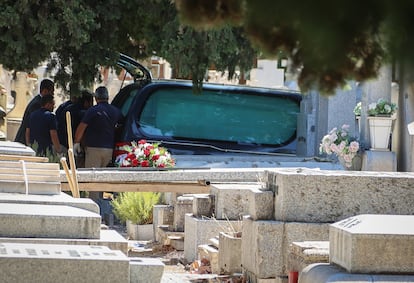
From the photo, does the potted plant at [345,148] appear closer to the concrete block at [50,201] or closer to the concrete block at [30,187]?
the concrete block at [30,187]

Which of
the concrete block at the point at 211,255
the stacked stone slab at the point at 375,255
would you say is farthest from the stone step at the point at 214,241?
the stacked stone slab at the point at 375,255

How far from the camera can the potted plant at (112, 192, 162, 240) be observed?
14555mm

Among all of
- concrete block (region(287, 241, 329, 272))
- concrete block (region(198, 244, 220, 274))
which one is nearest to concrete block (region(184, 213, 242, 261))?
concrete block (region(198, 244, 220, 274))

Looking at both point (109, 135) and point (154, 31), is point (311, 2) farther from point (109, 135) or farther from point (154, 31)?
point (154, 31)

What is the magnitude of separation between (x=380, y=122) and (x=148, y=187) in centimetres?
336

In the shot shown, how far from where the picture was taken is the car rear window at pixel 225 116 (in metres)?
17.3

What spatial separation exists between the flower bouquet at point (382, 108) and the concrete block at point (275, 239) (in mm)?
5727

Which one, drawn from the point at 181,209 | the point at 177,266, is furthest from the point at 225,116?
the point at 177,266

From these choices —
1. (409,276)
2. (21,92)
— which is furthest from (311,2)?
(21,92)

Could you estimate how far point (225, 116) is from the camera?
17.7 m

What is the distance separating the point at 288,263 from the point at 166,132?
8548 millimetres

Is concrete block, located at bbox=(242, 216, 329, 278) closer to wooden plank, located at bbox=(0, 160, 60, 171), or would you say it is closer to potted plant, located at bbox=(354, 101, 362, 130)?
wooden plank, located at bbox=(0, 160, 60, 171)

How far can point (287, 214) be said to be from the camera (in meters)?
9.05

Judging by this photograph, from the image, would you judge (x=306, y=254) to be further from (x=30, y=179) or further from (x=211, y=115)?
(x=211, y=115)
